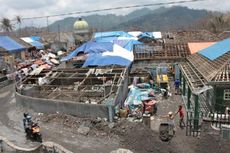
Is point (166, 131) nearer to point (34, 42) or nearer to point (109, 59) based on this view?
point (109, 59)

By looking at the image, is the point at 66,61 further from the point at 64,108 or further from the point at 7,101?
the point at 64,108

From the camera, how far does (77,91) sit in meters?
22.8

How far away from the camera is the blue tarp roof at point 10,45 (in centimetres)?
3897

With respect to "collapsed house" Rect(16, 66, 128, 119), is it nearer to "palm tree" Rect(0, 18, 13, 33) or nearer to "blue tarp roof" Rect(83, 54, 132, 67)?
"blue tarp roof" Rect(83, 54, 132, 67)

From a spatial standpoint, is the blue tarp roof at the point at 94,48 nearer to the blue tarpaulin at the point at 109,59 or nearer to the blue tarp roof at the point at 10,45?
the blue tarpaulin at the point at 109,59

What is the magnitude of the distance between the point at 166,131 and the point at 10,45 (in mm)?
32167

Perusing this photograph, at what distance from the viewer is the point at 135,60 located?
3105 centimetres

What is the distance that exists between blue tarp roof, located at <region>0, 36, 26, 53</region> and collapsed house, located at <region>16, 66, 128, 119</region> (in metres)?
12.5

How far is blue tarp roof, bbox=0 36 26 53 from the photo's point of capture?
3897 cm

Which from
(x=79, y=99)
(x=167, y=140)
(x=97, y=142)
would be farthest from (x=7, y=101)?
(x=167, y=140)

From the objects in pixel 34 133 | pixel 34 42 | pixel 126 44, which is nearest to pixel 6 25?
pixel 34 42

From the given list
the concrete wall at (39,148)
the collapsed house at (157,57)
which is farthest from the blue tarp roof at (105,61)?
the concrete wall at (39,148)

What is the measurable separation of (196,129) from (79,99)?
9572 mm

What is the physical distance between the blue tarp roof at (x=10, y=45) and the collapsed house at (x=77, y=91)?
1246 cm
